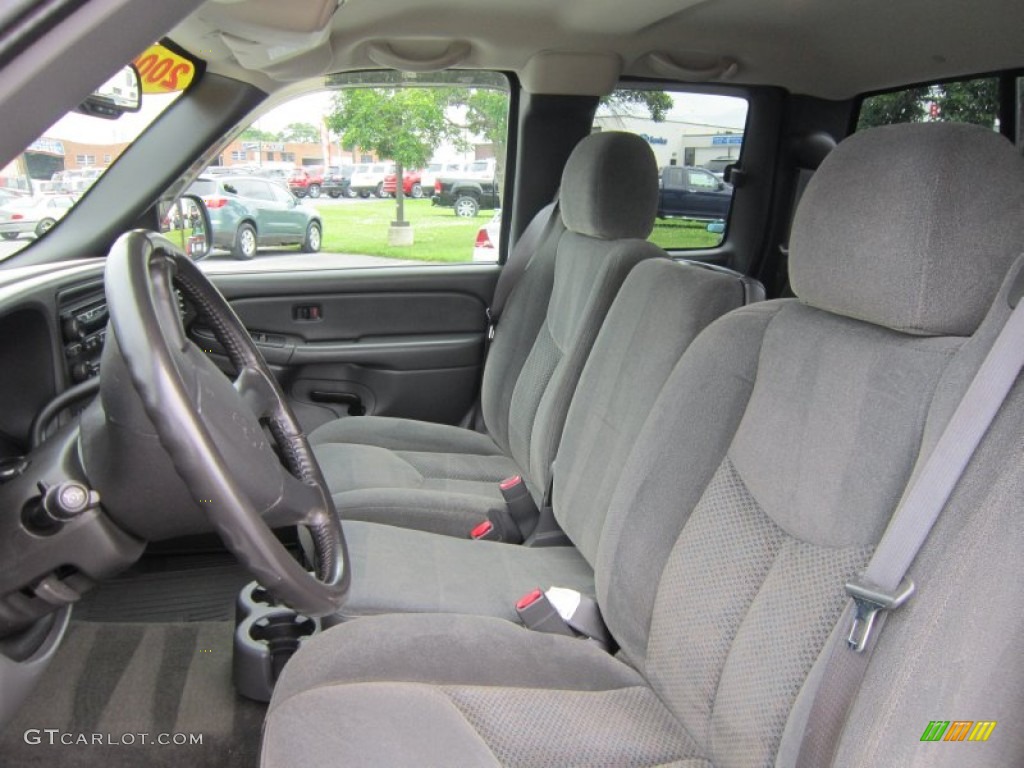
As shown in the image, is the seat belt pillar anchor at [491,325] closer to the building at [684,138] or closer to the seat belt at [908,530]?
the building at [684,138]

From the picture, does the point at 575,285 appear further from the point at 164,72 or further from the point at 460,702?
the point at 460,702

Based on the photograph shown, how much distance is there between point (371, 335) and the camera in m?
3.05

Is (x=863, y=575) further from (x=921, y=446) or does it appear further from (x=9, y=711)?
(x=9, y=711)

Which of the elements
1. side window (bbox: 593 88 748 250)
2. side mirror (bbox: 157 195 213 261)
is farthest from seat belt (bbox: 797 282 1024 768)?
side window (bbox: 593 88 748 250)

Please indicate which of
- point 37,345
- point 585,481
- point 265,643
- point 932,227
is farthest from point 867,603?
point 37,345

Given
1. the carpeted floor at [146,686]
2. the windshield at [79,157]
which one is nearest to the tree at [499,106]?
the windshield at [79,157]

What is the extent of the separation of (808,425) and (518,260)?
1.77 m

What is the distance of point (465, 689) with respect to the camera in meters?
1.32

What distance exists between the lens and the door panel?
2.95 metres

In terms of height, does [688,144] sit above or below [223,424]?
above

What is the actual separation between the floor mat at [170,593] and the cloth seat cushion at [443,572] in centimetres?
67

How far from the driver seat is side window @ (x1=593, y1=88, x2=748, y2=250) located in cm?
180

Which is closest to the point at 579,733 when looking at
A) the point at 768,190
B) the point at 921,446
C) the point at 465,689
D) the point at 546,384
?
the point at 465,689

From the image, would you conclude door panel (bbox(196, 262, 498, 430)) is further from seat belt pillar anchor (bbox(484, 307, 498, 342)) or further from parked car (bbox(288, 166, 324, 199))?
parked car (bbox(288, 166, 324, 199))
